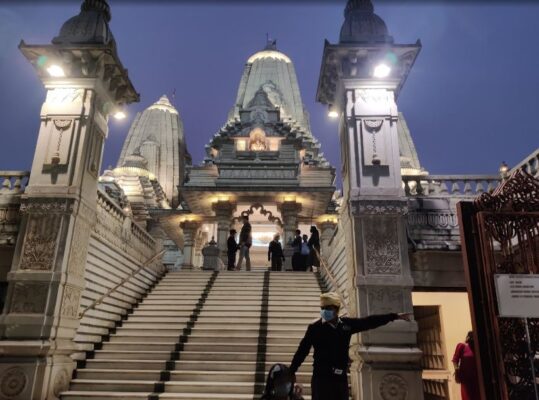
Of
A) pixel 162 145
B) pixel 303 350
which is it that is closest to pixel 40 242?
pixel 303 350

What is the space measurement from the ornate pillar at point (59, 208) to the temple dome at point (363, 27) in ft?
15.5

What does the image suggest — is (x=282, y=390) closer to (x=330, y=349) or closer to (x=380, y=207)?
(x=330, y=349)

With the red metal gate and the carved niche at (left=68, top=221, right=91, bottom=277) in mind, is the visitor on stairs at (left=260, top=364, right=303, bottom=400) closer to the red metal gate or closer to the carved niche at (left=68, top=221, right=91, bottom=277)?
the red metal gate

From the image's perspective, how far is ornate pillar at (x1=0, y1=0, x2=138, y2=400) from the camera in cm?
693

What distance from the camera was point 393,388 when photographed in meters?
6.60

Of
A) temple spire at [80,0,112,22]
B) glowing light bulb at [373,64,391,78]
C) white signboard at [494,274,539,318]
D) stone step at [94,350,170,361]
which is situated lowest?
stone step at [94,350,170,361]

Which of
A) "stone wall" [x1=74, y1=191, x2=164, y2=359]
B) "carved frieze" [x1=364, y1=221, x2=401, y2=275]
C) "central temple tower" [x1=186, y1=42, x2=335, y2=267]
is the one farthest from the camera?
"central temple tower" [x1=186, y1=42, x2=335, y2=267]

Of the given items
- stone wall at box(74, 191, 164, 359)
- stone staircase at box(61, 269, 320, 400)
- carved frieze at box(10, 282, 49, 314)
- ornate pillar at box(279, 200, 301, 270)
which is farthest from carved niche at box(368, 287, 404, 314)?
ornate pillar at box(279, 200, 301, 270)

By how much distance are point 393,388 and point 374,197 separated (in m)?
3.12

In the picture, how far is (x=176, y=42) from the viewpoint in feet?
567

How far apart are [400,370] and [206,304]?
18.3 feet

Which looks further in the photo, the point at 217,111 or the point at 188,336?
the point at 217,111

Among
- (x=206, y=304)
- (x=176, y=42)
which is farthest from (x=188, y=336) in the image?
(x=176, y=42)

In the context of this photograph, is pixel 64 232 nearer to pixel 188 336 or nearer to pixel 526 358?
pixel 188 336
